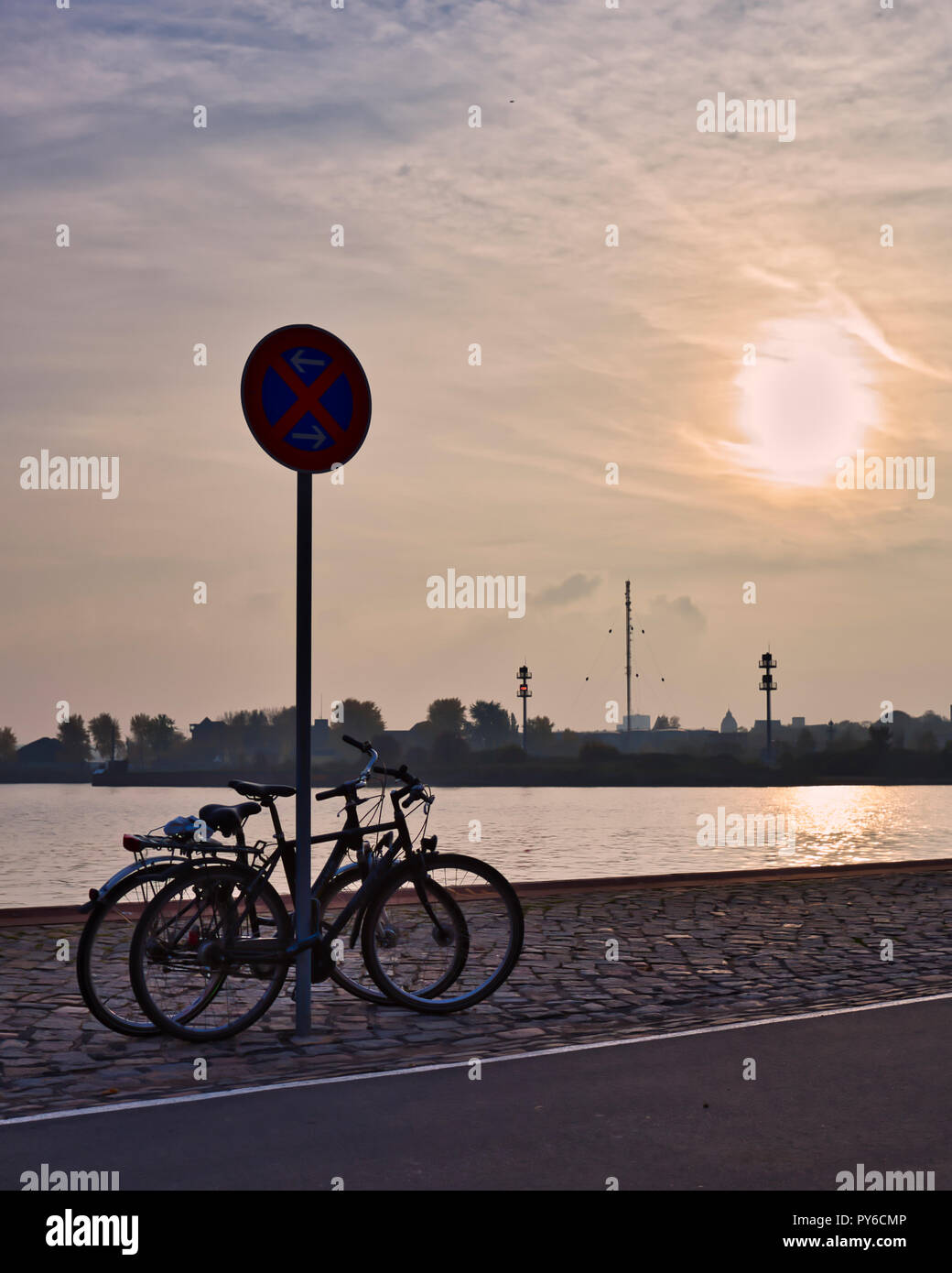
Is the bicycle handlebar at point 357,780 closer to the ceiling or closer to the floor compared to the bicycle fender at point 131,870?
closer to the ceiling

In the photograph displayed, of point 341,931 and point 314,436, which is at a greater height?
point 314,436

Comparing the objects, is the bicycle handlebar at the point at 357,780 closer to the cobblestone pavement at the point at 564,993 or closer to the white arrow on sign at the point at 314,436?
the cobblestone pavement at the point at 564,993

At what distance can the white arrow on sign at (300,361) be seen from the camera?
6.77 meters

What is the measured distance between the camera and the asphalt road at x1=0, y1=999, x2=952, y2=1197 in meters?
4.37

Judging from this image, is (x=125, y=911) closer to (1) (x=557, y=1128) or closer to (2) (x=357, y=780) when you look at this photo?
(2) (x=357, y=780)

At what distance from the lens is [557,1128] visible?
4867 mm

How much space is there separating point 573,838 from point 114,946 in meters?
36.0

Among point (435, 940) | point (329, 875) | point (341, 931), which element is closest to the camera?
point (341, 931)

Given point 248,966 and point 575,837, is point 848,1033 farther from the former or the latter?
point 575,837

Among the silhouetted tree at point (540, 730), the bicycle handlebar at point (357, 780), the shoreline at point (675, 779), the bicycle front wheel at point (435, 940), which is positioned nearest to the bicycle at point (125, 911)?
the bicycle handlebar at point (357, 780)

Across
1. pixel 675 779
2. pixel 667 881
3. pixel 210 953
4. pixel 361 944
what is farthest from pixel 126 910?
pixel 675 779

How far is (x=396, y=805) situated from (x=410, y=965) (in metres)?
0.85

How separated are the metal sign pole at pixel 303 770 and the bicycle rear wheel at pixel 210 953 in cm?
13
